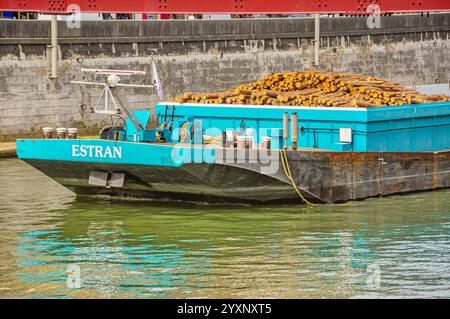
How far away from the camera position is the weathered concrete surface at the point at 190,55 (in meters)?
35.3

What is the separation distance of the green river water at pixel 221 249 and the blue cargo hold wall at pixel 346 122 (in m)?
1.14

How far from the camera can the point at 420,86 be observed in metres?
48.2

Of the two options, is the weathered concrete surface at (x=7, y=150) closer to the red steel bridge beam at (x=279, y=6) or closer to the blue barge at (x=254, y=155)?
the red steel bridge beam at (x=279, y=6)

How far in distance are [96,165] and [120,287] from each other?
7.09m

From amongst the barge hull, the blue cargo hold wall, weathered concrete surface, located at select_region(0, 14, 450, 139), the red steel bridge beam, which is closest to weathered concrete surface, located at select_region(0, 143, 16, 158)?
weathered concrete surface, located at select_region(0, 14, 450, 139)

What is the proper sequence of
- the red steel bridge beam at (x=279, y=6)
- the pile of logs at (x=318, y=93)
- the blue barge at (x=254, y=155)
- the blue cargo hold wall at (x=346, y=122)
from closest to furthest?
the blue barge at (x=254, y=155), the blue cargo hold wall at (x=346, y=122), the pile of logs at (x=318, y=93), the red steel bridge beam at (x=279, y=6)

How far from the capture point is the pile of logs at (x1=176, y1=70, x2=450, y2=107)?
25.8 metres

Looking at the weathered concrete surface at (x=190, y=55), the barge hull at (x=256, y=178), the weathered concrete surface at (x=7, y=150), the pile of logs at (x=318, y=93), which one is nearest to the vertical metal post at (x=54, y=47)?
the weathered concrete surface at (x=190, y=55)

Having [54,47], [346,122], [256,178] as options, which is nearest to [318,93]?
[346,122]

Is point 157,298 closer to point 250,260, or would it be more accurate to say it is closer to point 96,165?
point 250,260

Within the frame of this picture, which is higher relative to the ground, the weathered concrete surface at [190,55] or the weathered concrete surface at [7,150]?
the weathered concrete surface at [190,55]

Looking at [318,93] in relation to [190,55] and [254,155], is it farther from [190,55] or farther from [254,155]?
[190,55]

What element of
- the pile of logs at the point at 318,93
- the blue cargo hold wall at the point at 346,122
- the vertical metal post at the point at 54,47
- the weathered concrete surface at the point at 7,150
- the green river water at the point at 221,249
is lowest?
the green river water at the point at 221,249
